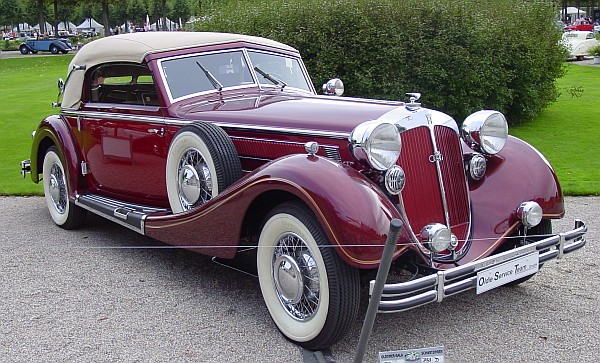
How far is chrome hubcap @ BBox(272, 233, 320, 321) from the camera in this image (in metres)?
3.83

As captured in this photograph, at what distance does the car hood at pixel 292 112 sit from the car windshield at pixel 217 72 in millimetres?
193

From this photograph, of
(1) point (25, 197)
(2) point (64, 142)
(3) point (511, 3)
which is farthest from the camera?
(3) point (511, 3)

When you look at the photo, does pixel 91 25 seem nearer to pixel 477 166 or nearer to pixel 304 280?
pixel 477 166

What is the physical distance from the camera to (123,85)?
6320mm

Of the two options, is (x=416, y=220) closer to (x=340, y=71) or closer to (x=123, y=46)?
(x=123, y=46)

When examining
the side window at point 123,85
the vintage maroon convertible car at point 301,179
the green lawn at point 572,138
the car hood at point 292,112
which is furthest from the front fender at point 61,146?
the green lawn at point 572,138

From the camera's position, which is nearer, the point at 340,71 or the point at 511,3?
the point at 340,71

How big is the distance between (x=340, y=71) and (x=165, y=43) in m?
5.88

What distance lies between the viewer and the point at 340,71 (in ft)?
36.8

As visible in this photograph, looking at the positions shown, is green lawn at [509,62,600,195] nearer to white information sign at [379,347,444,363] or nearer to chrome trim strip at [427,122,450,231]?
chrome trim strip at [427,122,450,231]

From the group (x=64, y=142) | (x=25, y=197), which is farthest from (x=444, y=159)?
(x=25, y=197)

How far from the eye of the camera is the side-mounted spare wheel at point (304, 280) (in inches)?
143

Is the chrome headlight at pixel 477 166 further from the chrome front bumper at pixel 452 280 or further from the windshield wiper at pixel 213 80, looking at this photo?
the windshield wiper at pixel 213 80

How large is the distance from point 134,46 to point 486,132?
3.19 meters
